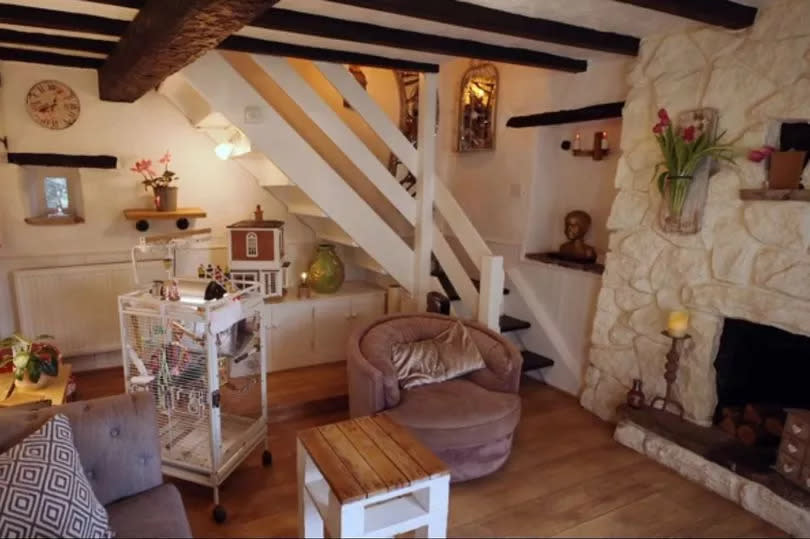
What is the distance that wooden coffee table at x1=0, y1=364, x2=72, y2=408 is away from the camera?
225 centimetres

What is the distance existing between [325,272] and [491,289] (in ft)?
4.46

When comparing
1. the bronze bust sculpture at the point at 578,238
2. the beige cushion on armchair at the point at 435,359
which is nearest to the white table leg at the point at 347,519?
the beige cushion on armchair at the point at 435,359

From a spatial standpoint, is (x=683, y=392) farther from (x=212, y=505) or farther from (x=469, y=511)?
(x=212, y=505)

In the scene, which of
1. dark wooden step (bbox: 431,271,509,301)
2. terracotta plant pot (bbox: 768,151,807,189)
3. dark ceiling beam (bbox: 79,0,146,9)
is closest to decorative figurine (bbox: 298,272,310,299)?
dark wooden step (bbox: 431,271,509,301)

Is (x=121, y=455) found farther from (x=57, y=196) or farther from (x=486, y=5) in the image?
(x=57, y=196)

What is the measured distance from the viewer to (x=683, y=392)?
2.77 meters

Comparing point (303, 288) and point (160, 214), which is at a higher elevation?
point (160, 214)

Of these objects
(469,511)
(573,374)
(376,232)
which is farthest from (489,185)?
(469,511)

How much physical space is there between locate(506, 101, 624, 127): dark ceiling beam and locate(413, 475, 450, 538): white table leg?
2.52 metres

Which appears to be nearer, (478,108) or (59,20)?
(59,20)

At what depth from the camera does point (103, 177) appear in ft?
11.5

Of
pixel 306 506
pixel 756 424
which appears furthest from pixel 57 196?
pixel 756 424

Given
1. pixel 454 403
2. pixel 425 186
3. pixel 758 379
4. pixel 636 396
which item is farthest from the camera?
pixel 425 186

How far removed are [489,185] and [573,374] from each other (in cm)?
167
